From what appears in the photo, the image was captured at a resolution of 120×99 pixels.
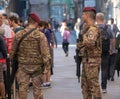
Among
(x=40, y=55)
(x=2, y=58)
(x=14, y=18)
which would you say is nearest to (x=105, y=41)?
(x=14, y=18)

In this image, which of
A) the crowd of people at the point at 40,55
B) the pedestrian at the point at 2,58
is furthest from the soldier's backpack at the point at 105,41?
the pedestrian at the point at 2,58

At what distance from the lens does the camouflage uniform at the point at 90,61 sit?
1070cm

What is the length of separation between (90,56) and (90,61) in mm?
96

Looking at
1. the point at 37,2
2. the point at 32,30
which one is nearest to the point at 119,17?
the point at 37,2

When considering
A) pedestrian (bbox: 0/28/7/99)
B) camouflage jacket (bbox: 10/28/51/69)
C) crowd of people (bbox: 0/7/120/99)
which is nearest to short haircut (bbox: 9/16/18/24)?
pedestrian (bbox: 0/28/7/99)

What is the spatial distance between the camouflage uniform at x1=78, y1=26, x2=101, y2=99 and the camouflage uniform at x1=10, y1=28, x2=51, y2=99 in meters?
0.78

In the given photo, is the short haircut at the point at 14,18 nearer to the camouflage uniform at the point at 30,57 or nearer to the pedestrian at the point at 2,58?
the pedestrian at the point at 2,58

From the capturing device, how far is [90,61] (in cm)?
1073

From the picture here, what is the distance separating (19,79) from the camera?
1041cm

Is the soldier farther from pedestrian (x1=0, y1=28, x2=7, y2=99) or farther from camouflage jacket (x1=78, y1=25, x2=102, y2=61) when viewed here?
pedestrian (x1=0, y1=28, x2=7, y2=99)

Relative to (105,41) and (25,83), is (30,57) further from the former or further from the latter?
(105,41)

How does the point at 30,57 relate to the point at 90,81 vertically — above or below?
above

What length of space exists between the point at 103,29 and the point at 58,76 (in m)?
5.28

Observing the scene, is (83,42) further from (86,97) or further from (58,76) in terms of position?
(58,76)
